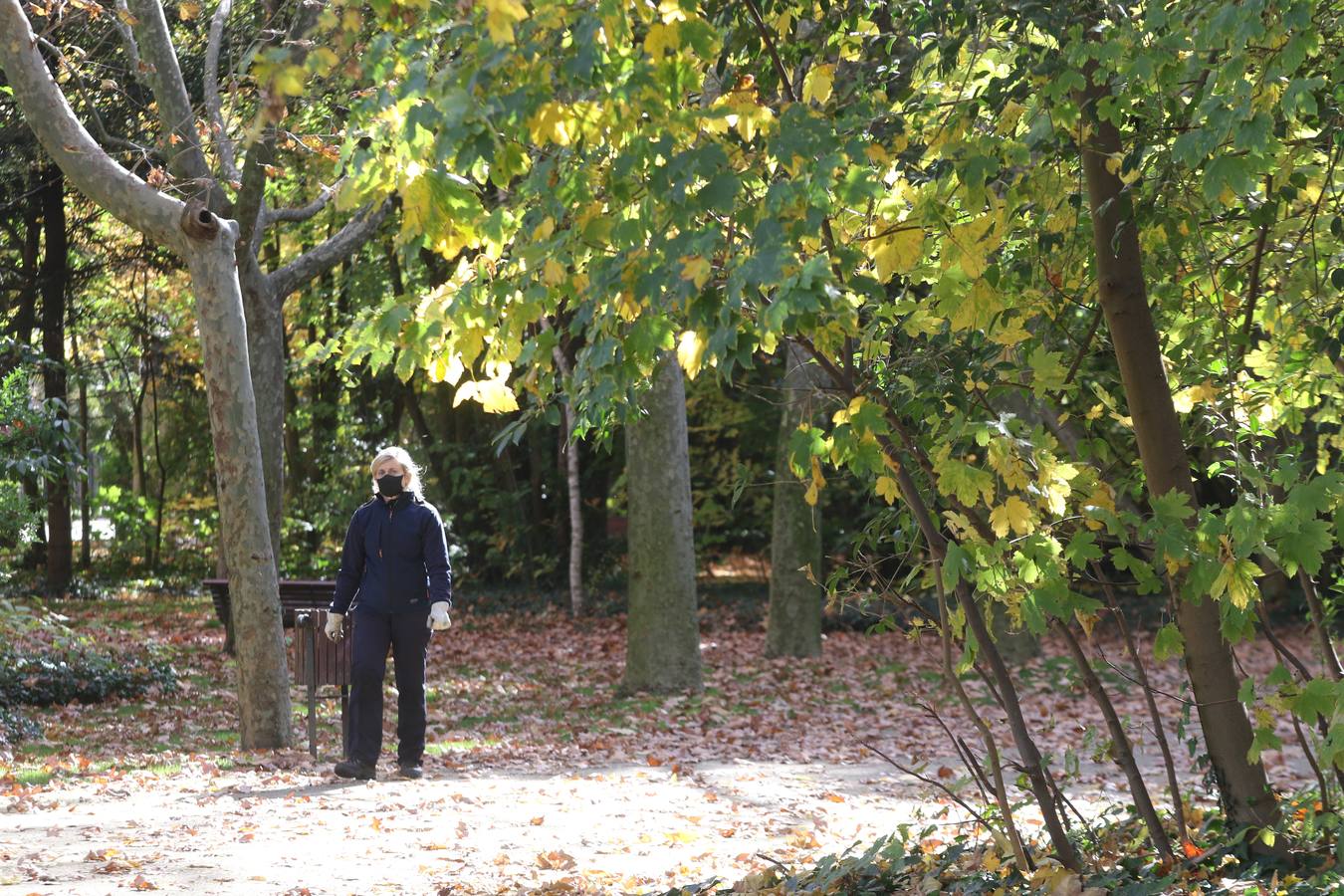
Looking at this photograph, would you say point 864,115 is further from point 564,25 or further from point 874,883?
point 874,883

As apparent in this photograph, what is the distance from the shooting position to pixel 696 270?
10.1 ft

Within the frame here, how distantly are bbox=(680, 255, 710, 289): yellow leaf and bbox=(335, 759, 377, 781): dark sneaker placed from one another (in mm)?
5873

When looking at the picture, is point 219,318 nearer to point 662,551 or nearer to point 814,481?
point 662,551

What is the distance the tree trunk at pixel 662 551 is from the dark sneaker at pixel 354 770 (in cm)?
448

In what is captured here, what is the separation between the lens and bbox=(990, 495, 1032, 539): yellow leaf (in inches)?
154

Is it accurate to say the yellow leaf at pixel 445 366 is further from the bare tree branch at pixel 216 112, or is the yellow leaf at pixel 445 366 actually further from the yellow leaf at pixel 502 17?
the bare tree branch at pixel 216 112

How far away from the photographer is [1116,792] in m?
9.23

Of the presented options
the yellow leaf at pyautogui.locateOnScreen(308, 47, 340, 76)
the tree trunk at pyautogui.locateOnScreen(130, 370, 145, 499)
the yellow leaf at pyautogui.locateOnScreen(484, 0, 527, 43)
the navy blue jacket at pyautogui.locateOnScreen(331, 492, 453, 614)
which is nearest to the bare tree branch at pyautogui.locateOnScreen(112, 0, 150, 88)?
the navy blue jacket at pyautogui.locateOnScreen(331, 492, 453, 614)

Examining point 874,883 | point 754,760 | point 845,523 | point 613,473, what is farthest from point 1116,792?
point 613,473

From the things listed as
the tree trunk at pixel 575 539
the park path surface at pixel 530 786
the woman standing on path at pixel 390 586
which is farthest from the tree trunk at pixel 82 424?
the woman standing on path at pixel 390 586

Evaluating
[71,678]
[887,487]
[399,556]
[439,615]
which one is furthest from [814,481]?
[71,678]

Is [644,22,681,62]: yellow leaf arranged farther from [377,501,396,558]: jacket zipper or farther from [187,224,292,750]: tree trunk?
[187,224,292,750]: tree trunk

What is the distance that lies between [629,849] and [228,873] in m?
1.85

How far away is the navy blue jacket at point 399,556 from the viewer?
27.5ft
